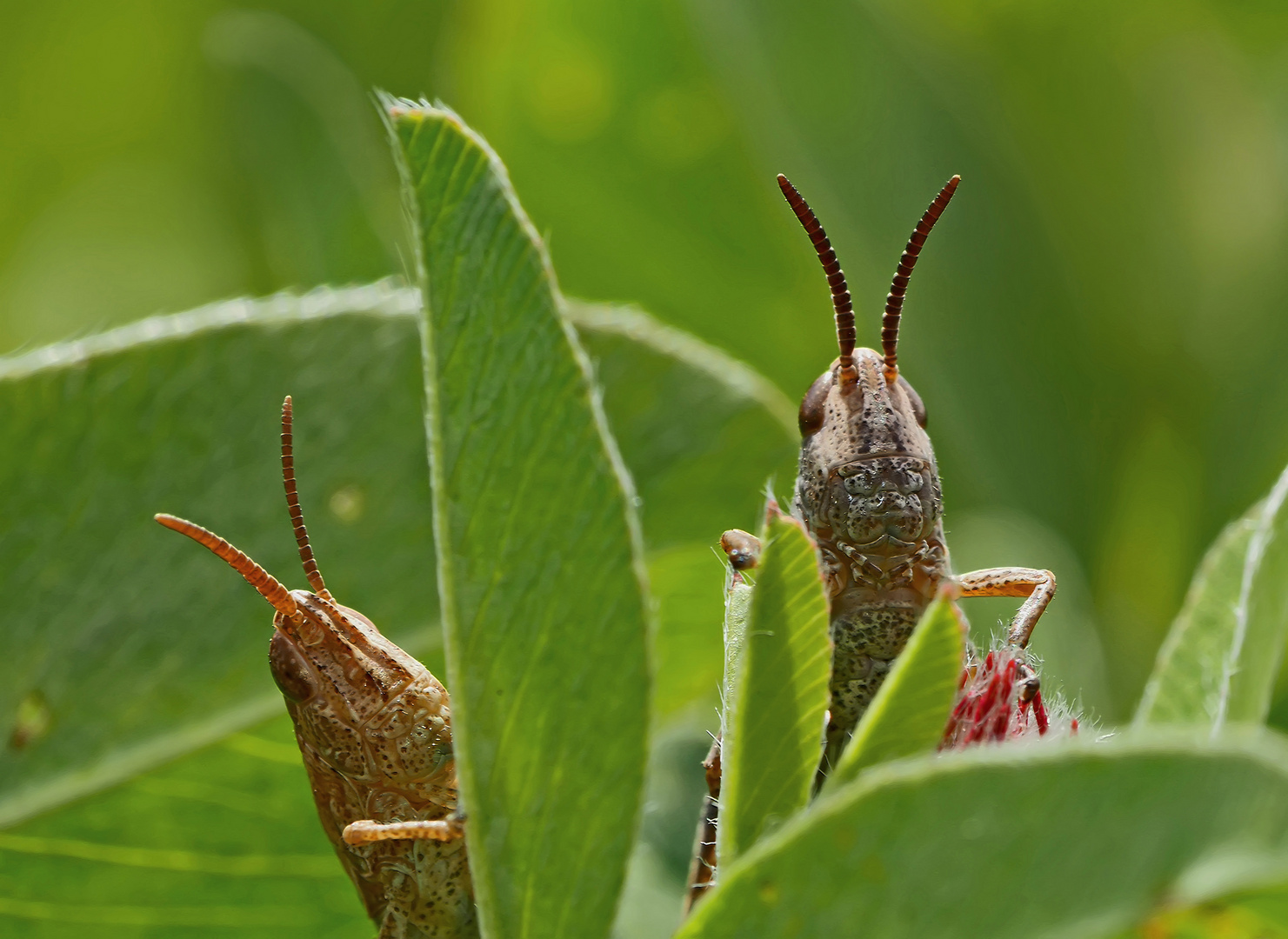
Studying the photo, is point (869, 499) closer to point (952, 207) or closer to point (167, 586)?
point (167, 586)

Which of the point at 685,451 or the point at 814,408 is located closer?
the point at 814,408

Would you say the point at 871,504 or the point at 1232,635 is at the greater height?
the point at 871,504

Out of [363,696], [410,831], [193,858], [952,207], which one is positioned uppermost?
[952,207]

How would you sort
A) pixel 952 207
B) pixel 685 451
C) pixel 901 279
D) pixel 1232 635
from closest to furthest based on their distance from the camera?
pixel 1232 635, pixel 901 279, pixel 685 451, pixel 952 207

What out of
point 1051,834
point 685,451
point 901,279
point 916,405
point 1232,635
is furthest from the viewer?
point 685,451

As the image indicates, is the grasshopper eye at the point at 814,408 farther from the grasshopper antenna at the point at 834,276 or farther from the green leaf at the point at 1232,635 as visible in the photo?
the green leaf at the point at 1232,635

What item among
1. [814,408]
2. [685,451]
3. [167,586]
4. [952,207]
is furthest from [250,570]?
[952,207]

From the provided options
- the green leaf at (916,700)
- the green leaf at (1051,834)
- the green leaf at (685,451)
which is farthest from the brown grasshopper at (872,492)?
the green leaf at (1051,834)
